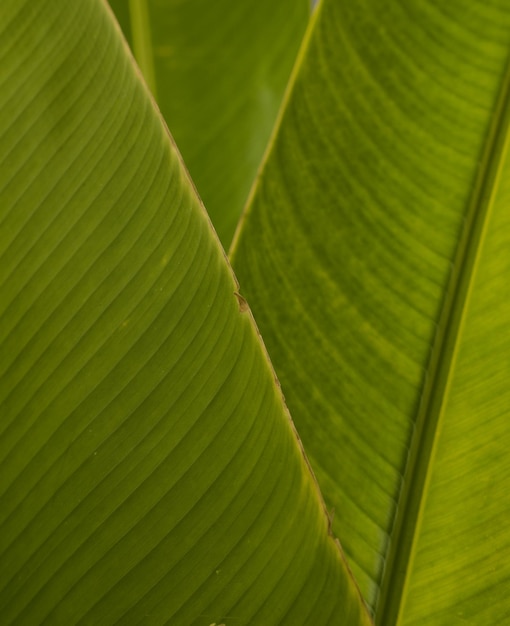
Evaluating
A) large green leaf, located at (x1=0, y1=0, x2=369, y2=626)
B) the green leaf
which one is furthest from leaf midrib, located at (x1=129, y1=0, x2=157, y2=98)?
large green leaf, located at (x1=0, y1=0, x2=369, y2=626)

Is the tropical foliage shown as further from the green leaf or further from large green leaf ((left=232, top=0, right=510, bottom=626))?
the green leaf

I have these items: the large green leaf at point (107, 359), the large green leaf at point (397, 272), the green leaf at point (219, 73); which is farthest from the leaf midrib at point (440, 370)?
the green leaf at point (219, 73)

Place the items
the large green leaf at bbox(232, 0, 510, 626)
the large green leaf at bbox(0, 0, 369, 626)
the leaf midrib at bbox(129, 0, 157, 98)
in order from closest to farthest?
1. the large green leaf at bbox(0, 0, 369, 626)
2. the large green leaf at bbox(232, 0, 510, 626)
3. the leaf midrib at bbox(129, 0, 157, 98)

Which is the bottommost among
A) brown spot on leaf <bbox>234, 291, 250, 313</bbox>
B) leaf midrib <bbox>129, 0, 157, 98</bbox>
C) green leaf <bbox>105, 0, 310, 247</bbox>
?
brown spot on leaf <bbox>234, 291, 250, 313</bbox>

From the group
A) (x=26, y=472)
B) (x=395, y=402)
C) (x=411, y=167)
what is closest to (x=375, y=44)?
(x=411, y=167)

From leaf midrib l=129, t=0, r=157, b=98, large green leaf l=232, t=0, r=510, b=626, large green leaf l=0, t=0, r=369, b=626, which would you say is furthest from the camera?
leaf midrib l=129, t=0, r=157, b=98

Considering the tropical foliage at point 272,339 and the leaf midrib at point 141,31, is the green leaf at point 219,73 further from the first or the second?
the tropical foliage at point 272,339
